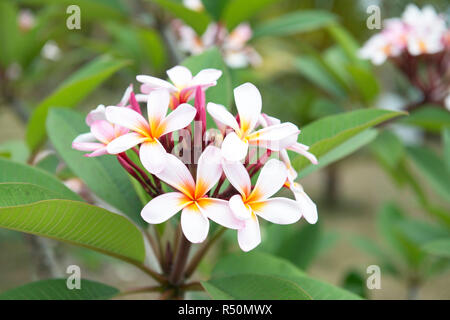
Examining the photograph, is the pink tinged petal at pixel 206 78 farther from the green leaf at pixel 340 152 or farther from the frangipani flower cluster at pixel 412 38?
the frangipani flower cluster at pixel 412 38

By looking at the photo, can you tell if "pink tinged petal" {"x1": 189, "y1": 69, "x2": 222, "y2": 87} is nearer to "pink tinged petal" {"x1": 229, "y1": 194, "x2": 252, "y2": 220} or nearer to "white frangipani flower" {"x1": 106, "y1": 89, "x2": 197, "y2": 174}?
"white frangipani flower" {"x1": 106, "y1": 89, "x2": 197, "y2": 174}

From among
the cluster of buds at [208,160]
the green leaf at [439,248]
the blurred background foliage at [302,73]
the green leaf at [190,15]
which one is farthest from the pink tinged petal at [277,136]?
the green leaf at [190,15]

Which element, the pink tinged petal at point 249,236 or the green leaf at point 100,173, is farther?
the green leaf at point 100,173

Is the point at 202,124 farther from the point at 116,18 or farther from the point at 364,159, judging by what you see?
the point at 364,159

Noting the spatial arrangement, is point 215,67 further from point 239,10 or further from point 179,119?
point 239,10

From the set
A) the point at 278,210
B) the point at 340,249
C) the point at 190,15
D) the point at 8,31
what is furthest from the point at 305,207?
the point at 340,249

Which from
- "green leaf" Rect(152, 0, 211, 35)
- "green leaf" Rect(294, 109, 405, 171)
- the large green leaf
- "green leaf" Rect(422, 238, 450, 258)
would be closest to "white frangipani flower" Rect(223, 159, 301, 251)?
"green leaf" Rect(294, 109, 405, 171)
